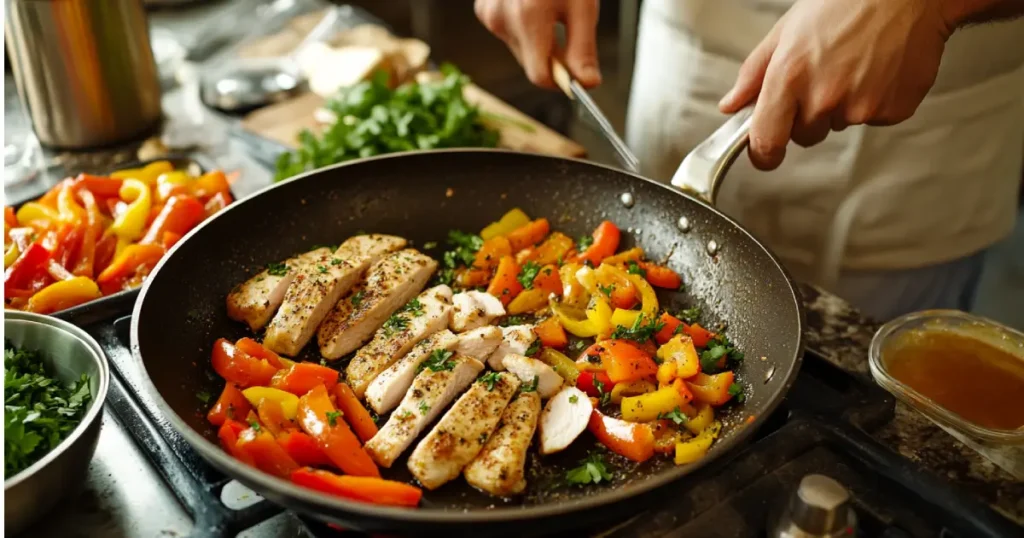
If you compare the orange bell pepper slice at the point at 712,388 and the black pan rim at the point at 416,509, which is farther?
the orange bell pepper slice at the point at 712,388

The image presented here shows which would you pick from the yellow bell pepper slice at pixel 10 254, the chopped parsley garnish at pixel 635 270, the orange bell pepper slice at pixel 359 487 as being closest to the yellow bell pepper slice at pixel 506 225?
the chopped parsley garnish at pixel 635 270

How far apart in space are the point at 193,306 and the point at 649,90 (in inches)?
45.3

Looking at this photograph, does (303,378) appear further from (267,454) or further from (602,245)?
(602,245)

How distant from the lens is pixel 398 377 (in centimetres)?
138

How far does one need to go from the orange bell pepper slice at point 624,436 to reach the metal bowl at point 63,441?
27.3 inches

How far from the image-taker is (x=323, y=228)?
173 centimetres

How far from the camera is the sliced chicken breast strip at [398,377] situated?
1369 millimetres

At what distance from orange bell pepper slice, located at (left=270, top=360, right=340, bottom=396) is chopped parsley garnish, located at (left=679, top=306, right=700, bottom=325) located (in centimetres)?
62

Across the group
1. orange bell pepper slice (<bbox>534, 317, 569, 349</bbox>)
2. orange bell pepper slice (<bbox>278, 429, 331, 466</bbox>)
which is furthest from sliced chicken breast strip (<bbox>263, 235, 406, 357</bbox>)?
orange bell pepper slice (<bbox>534, 317, 569, 349</bbox>)

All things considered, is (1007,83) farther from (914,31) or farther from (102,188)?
(102,188)

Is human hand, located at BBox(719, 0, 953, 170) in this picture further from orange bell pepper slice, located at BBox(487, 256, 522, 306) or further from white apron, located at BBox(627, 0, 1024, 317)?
orange bell pepper slice, located at BBox(487, 256, 522, 306)

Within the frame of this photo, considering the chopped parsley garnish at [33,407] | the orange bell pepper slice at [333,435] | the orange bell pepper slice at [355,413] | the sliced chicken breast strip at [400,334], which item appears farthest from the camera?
the sliced chicken breast strip at [400,334]

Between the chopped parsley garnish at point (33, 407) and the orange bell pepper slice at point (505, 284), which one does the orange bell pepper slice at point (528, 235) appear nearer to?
the orange bell pepper slice at point (505, 284)

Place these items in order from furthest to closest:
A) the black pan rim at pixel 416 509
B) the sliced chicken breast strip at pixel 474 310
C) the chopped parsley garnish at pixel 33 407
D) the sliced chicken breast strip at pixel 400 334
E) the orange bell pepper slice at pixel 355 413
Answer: the sliced chicken breast strip at pixel 474 310, the sliced chicken breast strip at pixel 400 334, the orange bell pepper slice at pixel 355 413, the chopped parsley garnish at pixel 33 407, the black pan rim at pixel 416 509
